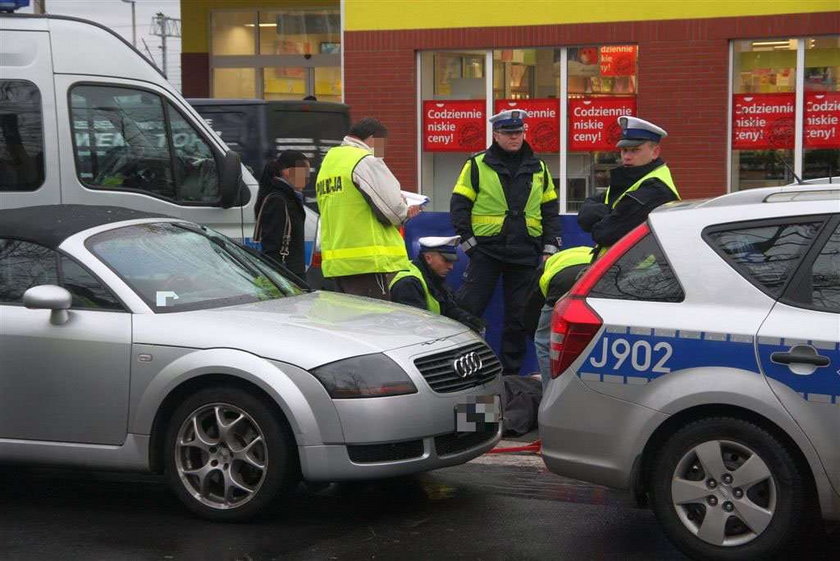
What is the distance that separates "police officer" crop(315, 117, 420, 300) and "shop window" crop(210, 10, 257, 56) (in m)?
12.9

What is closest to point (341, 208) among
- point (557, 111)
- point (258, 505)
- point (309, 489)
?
point (309, 489)

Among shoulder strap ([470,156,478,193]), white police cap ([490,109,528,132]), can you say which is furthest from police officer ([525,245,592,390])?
white police cap ([490,109,528,132])

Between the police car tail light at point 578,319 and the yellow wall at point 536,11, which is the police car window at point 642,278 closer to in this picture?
the police car tail light at point 578,319

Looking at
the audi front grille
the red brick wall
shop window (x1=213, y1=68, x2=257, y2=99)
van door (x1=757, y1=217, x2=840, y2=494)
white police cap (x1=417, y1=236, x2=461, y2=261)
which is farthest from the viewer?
shop window (x1=213, y1=68, x2=257, y2=99)

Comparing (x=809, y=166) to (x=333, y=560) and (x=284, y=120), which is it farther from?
(x=333, y=560)

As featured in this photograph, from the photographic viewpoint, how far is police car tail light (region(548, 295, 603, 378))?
575 cm

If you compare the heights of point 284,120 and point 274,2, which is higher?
point 274,2

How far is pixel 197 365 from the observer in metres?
6.29

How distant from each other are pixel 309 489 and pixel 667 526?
2.21 metres

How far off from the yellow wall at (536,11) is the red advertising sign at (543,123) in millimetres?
901

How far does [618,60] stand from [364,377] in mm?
9845

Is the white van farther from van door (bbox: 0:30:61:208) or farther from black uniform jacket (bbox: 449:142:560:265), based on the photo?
black uniform jacket (bbox: 449:142:560:265)

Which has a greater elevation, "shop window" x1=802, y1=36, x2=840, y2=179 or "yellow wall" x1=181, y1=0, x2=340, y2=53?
"yellow wall" x1=181, y1=0, x2=340, y2=53

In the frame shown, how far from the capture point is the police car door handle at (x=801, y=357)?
17.2 ft
